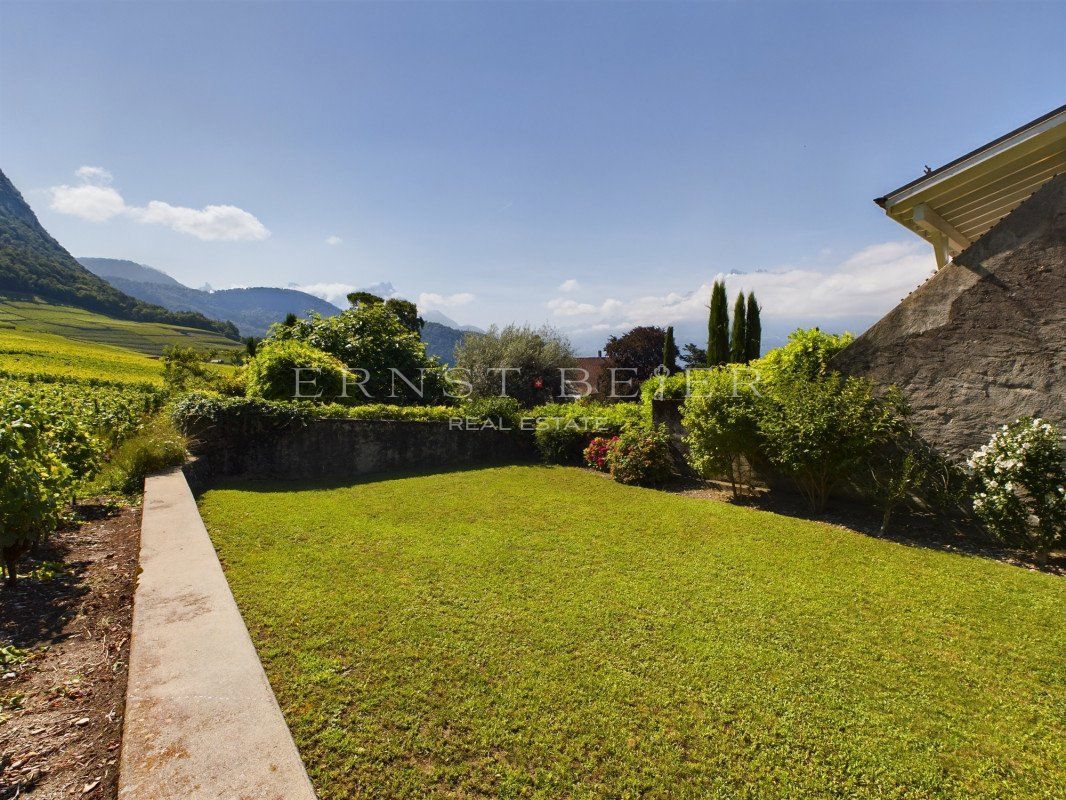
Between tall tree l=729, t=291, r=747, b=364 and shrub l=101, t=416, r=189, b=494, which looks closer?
shrub l=101, t=416, r=189, b=494

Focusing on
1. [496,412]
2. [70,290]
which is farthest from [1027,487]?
[70,290]

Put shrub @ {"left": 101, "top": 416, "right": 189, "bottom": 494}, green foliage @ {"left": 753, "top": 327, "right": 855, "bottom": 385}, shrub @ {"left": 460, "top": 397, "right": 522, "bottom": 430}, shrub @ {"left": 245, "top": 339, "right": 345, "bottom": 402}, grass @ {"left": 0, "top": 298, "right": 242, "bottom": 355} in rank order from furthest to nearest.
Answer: grass @ {"left": 0, "top": 298, "right": 242, "bottom": 355} → shrub @ {"left": 460, "top": 397, "right": 522, "bottom": 430} → shrub @ {"left": 245, "top": 339, "right": 345, "bottom": 402} → green foliage @ {"left": 753, "top": 327, "right": 855, "bottom": 385} → shrub @ {"left": 101, "top": 416, "right": 189, "bottom": 494}

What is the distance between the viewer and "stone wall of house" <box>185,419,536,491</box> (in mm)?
8906

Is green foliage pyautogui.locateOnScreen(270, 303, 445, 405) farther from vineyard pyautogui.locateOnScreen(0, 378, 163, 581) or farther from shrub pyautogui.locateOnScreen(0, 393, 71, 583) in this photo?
shrub pyautogui.locateOnScreen(0, 393, 71, 583)

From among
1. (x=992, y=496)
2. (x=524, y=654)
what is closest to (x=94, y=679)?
(x=524, y=654)

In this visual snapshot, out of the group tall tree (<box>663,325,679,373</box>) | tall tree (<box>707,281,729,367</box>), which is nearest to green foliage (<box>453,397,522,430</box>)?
tall tree (<box>707,281,729,367</box>)

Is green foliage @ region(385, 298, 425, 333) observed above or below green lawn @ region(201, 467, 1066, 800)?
above

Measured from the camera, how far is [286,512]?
6473 millimetres

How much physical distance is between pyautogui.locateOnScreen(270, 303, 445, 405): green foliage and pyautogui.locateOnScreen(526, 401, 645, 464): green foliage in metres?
4.73

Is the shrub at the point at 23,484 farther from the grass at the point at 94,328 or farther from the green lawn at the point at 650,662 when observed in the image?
the grass at the point at 94,328

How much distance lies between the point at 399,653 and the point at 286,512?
403 cm

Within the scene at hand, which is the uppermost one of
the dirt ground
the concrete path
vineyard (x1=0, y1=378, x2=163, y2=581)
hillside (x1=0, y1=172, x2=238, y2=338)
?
A: hillside (x1=0, y1=172, x2=238, y2=338)

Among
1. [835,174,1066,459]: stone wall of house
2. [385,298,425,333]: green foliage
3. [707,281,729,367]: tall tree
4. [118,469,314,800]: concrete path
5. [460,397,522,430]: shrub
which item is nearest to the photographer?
[118,469,314,800]: concrete path

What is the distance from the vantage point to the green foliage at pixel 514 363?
2328 centimetres
